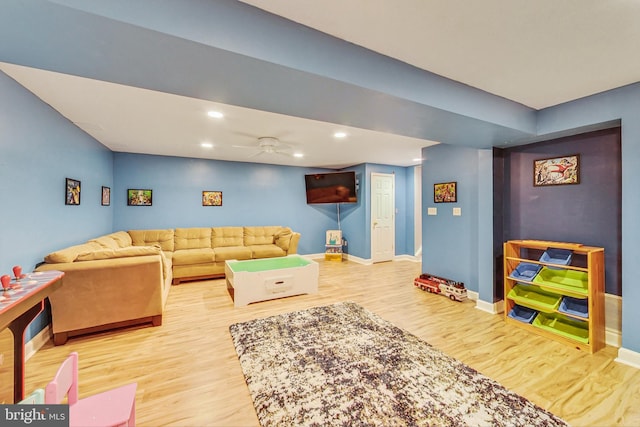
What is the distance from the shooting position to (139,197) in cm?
506

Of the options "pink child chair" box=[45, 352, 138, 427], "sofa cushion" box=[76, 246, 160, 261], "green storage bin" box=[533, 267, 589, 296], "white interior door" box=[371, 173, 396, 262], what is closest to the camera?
"pink child chair" box=[45, 352, 138, 427]

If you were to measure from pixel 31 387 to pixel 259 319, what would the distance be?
5.98 feet

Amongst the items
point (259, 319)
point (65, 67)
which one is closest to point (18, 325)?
point (65, 67)

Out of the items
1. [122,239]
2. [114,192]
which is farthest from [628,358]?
[114,192]

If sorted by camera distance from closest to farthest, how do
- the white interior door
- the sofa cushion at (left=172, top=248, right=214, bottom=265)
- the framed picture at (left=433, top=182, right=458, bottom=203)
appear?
1. the framed picture at (left=433, top=182, right=458, bottom=203)
2. the sofa cushion at (left=172, top=248, right=214, bottom=265)
3. the white interior door

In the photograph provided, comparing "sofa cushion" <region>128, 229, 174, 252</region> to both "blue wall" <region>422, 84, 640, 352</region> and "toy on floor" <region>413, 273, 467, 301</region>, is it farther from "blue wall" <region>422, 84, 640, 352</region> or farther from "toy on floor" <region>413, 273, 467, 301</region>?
"blue wall" <region>422, 84, 640, 352</region>

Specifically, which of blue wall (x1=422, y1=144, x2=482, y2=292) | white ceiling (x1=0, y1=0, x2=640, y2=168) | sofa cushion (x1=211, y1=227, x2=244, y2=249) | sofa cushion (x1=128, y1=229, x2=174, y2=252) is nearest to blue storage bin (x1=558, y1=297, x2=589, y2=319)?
blue wall (x1=422, y1=144, x2=482, y2=292)

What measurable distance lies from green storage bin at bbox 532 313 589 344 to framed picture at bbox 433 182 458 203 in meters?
1.84

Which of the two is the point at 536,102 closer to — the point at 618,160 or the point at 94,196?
the point at 618,160

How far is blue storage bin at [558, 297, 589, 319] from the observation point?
255cm

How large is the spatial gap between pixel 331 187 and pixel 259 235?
206cm

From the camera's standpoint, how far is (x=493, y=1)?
4.33 ft

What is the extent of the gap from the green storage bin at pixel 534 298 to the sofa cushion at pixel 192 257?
4606mm

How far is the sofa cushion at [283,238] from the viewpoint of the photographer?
219 inches
